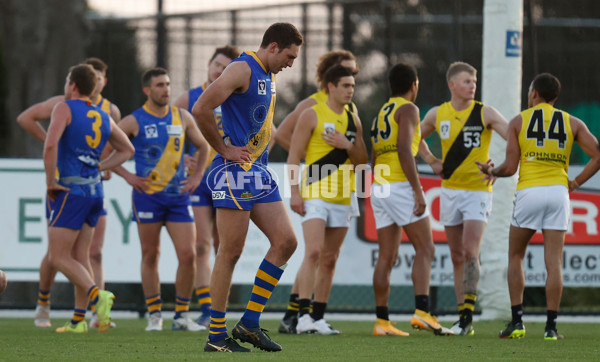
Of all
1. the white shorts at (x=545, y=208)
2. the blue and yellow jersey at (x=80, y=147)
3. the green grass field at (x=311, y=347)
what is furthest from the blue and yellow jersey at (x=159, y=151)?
the white shorts at (x=545, y=208)

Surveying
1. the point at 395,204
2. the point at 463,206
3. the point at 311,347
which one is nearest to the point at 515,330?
the point at 463,206

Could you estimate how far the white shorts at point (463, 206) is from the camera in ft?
30.9

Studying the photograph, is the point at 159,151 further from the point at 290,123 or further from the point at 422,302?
the point at 422,302

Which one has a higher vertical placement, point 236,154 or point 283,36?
point 283,36

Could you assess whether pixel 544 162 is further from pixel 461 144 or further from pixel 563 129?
pixel 461 144

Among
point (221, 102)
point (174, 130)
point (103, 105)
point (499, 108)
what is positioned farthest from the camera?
point (499, 108)

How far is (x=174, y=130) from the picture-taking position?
992 centimetres

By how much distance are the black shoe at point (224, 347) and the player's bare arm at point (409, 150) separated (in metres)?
2.47

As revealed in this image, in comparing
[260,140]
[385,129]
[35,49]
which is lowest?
[260,140]

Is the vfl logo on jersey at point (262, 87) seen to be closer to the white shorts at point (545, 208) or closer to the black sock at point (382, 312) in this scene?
the white shorts at point (545, 208)

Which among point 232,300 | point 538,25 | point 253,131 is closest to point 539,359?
point 253,131

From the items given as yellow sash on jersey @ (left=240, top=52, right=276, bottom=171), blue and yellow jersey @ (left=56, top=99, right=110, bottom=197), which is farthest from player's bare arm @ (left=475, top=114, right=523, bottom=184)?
blue and yellow jersey @ (left=56, top=99, right=110, bottom=197)

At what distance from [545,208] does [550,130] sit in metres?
0.63

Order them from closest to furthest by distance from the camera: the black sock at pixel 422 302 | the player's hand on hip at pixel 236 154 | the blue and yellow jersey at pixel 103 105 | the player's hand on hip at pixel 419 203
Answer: the player's hand on hip at pixel 236 154 → the player's hand on hip at pixel 419 203 → the black sock at pixel 422 302 → the blue and yellow jersey at pixel 103 105
